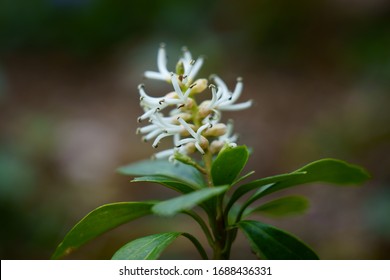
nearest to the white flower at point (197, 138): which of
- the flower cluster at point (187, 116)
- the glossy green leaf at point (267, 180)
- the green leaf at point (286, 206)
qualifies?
the flower cluster at point (187, 116)

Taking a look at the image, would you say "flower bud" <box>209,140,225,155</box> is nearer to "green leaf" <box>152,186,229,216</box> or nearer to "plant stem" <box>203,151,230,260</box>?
"plant stem" <box>203,151,230,260</box>

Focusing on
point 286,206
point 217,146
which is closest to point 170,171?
point 217,146

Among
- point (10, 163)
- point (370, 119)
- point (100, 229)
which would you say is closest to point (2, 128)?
point (10, 163)

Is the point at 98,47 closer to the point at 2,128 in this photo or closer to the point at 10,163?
the point at 2,128

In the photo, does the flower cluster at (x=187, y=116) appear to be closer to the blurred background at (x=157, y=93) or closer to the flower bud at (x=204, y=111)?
the flower bud at (x=204, y=111)

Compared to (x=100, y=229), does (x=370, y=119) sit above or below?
above
